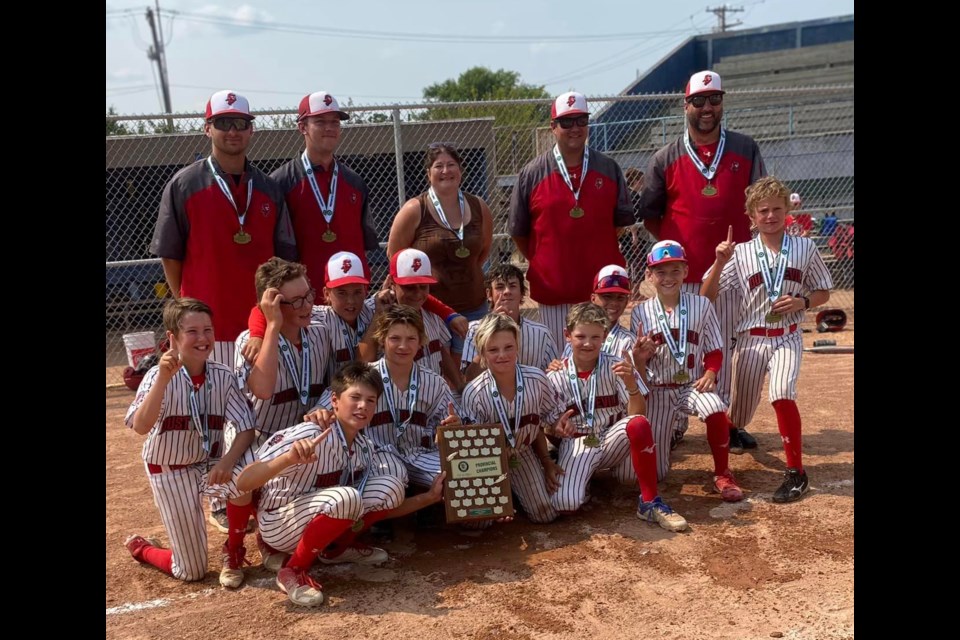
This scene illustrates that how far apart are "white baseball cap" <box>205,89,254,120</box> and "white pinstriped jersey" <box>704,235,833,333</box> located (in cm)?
317

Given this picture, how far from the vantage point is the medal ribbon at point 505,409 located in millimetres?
4977

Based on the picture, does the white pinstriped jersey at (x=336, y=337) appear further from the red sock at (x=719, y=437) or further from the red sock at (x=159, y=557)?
the red sock at (x=719, y=437)

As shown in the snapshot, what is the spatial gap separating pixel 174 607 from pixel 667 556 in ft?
8.08


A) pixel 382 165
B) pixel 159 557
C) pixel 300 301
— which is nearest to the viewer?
pixel 159 557

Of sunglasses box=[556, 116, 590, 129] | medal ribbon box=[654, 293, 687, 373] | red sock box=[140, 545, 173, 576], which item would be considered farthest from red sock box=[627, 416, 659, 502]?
red sock box=[140, 545, 173, 576]

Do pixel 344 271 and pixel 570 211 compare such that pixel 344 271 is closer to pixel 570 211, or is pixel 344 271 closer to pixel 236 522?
pixel 236 522

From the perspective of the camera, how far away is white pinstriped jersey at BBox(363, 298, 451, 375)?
5379 millimetres

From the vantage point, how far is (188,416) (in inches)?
179

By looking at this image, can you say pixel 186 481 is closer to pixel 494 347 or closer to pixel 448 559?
pixel 448 559

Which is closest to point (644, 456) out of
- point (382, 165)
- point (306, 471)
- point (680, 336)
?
point (680, 336)

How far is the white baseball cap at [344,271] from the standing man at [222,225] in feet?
1.63

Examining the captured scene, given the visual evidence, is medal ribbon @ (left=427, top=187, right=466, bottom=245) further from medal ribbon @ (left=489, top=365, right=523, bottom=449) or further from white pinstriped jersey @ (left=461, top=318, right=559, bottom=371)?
medal ribbon @ (left=489, top=365, right=523, bottom=449)

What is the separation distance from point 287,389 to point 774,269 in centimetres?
308

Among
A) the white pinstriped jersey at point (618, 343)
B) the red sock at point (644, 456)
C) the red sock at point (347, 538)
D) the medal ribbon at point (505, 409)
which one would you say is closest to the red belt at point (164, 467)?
the red sock at point (347, 538)
